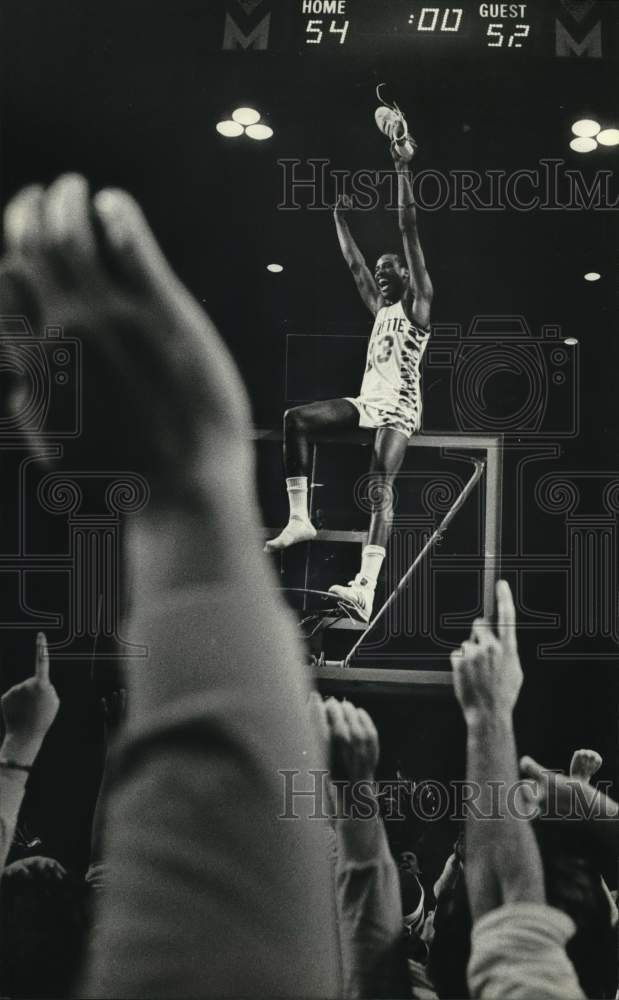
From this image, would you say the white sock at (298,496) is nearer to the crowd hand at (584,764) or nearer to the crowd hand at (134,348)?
the crowd hand at (134,348)

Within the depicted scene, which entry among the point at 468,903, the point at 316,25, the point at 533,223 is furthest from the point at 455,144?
the point at 468,903

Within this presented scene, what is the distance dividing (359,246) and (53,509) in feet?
3.71

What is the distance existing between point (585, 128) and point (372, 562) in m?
1.38

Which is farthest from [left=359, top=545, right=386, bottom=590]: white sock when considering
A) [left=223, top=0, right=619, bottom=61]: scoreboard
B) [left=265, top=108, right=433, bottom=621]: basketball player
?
[left=223, top=0, right=619, bottom=61]: scoreboard

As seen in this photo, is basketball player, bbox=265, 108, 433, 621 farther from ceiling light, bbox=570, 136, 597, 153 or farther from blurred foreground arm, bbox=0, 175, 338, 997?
ceiling light, bbox=570, 136, 597, 153

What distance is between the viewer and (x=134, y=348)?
259 cm

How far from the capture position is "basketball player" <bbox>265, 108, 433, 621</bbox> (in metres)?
2.54

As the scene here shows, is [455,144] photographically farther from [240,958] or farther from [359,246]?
[240,958]

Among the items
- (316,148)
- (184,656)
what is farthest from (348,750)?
(316,148)

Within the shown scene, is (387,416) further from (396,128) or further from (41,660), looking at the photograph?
(41,660)

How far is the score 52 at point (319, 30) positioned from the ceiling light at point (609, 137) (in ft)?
2.57

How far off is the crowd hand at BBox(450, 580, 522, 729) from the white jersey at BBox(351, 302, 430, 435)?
1.79 ft

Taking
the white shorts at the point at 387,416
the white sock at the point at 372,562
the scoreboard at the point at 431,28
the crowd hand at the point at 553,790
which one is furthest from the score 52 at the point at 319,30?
the crowd hand at the point at 553,790

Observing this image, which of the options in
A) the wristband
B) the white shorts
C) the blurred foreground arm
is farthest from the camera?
the white shorts
